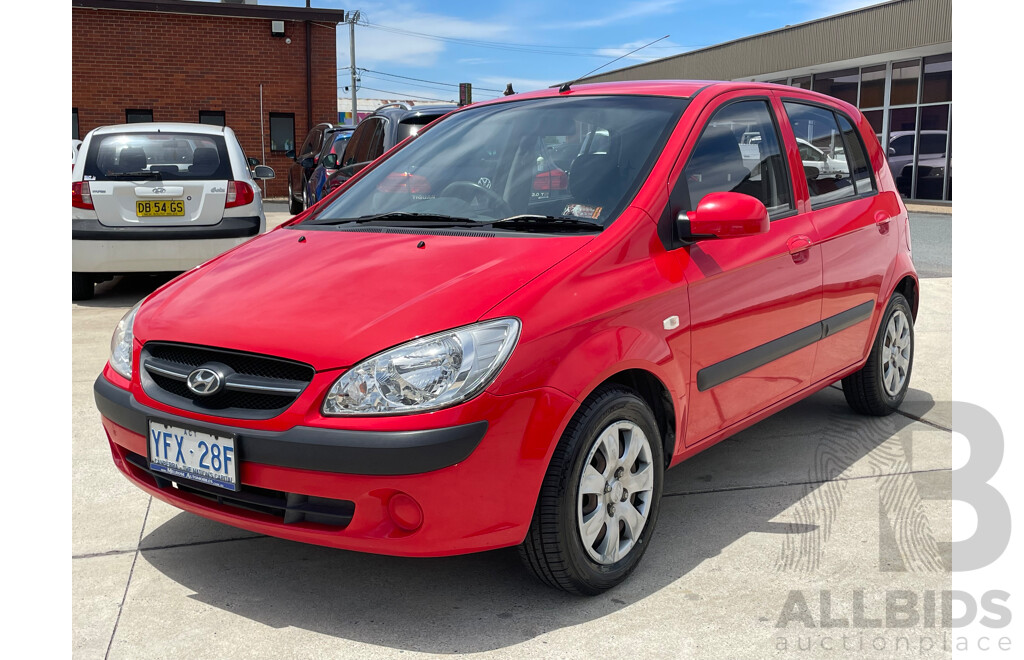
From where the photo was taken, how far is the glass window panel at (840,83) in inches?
908

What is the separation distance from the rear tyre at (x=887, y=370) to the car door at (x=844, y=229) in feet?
0.76

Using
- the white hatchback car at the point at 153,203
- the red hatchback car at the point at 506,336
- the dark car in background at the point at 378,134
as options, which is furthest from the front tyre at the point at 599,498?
the white hatchback car at the point at 153,203

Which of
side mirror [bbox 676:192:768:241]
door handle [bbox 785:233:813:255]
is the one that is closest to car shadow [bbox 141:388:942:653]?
door handle [bbox 785:233:813:255]

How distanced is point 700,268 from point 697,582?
106 centimetres

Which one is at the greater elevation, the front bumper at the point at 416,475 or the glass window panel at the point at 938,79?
the glass window panel at the point at 938,79

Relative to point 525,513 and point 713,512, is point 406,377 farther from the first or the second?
point 713,512

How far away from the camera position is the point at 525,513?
2.67 meters

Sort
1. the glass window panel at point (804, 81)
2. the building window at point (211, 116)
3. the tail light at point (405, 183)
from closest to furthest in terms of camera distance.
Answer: the tail light at point (405, 183) < the building window at point (211, 116) < the glass window panel at point (804, 81)

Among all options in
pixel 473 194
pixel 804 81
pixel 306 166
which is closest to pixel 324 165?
pixel 306 166

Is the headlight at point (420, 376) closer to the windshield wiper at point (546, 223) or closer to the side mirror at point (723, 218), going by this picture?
the windshield wiper at point (546, 223)

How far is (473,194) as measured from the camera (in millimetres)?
3549

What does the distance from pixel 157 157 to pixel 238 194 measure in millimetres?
771

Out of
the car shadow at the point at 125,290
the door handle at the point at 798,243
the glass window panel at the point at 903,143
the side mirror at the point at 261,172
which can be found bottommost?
the car shadow at the point at 125,290

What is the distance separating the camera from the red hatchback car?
8.45 feet
